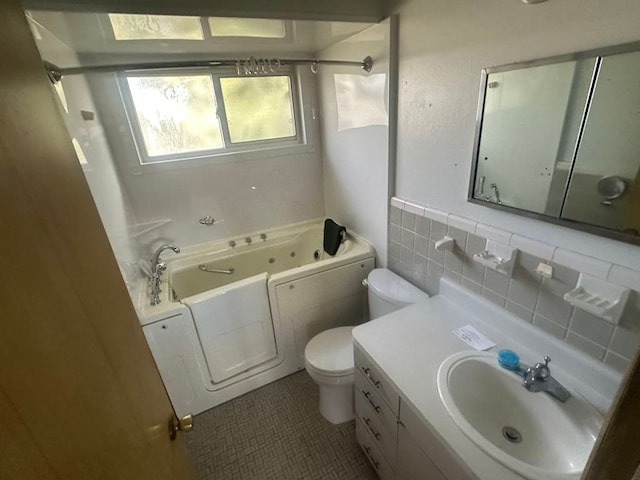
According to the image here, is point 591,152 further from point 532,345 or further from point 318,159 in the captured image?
point 318,159

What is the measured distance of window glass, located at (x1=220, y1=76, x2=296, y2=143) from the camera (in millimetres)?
2316

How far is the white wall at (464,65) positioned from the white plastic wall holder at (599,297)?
Answer: 0.26ft

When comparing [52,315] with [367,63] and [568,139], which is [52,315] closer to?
[568,139]

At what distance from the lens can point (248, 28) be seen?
5.27 ft

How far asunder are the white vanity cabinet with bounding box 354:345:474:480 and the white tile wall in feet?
1.88

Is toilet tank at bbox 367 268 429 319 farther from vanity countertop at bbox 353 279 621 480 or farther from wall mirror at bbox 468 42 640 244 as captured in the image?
wall mirror at bbox 468 42 640 244

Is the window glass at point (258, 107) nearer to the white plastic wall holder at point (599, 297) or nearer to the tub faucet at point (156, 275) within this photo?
the tub faucet at point (156, 275)

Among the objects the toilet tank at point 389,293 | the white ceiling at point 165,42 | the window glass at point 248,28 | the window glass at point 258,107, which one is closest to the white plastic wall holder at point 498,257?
the toilet tank at point 389,293

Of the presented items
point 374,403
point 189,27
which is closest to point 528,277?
point 374,403

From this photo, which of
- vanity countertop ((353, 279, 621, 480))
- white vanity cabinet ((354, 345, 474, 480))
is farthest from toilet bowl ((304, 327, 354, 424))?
vanity countertop ((353, 279, 621, 480))

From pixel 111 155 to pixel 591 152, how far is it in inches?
97.0

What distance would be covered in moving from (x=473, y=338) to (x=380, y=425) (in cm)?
54

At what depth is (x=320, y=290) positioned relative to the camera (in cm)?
202

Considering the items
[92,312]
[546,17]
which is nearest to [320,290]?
[92,312]
